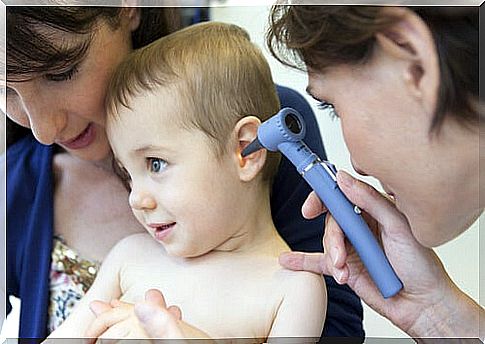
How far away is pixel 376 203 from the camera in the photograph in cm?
58

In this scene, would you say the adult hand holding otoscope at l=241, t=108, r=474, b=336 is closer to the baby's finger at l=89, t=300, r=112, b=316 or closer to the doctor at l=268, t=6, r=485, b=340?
the doctor at l=268, t=6, r=485, b=340

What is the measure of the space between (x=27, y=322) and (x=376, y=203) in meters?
0.33

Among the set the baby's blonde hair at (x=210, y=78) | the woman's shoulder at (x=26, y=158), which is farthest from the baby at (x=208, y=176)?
the woman's shoulder at (x=26, y=158)

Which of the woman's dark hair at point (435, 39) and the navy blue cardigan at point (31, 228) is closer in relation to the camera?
the woman's dark hair at point (435, 39)

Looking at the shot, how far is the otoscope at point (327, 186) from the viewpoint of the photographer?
574mm

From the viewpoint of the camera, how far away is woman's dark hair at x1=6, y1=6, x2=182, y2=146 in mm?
590

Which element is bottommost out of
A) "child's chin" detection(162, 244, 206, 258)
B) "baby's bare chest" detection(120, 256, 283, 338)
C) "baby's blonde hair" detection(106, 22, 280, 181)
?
"baby's bare chest" detection(120, 256, 283, 338)

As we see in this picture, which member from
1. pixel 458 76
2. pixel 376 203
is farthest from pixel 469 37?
pixel 376 203

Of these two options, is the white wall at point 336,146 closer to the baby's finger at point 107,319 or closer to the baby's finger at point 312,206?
the baby's finger at point 312,206

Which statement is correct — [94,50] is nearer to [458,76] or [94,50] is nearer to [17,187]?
[17,187]

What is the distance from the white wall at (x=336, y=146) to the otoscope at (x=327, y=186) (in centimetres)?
1

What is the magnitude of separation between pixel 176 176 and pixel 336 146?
5.0 inches

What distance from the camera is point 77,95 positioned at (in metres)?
0.62

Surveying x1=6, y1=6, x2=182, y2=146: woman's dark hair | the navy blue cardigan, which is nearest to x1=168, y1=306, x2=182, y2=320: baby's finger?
the navy blue cardigan
